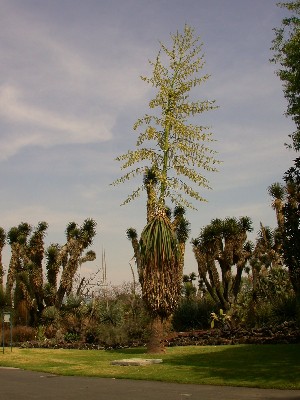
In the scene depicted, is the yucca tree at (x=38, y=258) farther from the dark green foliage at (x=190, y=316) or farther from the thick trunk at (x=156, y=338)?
the thick trunk at (x=156, y=338)

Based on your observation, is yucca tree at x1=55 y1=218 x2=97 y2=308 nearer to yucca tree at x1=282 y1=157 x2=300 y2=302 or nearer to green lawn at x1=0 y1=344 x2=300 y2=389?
green lawn at x1=0 y1=344 x2=300 y2=389

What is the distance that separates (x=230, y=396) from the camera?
11.4 meters

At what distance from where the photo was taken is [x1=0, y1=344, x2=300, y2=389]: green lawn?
13.8 m

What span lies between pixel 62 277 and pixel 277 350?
18.8 m

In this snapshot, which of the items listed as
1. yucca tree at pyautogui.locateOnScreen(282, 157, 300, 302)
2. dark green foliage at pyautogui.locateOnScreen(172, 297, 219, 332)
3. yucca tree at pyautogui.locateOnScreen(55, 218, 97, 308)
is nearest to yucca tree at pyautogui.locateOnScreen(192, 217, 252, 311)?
dark green foliage at pyautogui.locateOnScreen(172, 297, 219, 332)

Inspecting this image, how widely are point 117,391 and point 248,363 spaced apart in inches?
233

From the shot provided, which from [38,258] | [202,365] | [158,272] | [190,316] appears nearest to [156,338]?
[158,272]

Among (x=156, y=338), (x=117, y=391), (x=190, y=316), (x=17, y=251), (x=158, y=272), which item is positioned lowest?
(x=117, y=391)

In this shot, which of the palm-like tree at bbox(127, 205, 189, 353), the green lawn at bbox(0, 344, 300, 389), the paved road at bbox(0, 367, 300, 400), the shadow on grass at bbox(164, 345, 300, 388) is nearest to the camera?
the paved road at bbox(0, 367, 300, 400)

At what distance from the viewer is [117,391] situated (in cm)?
1252

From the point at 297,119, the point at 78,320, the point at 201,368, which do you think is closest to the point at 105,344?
the point at 78,320

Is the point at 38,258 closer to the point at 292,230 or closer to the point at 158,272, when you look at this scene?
the point at 158,272

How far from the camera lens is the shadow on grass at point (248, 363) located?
13.6 m

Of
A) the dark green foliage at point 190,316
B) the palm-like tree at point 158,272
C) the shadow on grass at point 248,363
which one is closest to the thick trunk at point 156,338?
the palm-like tree at point 158,272
